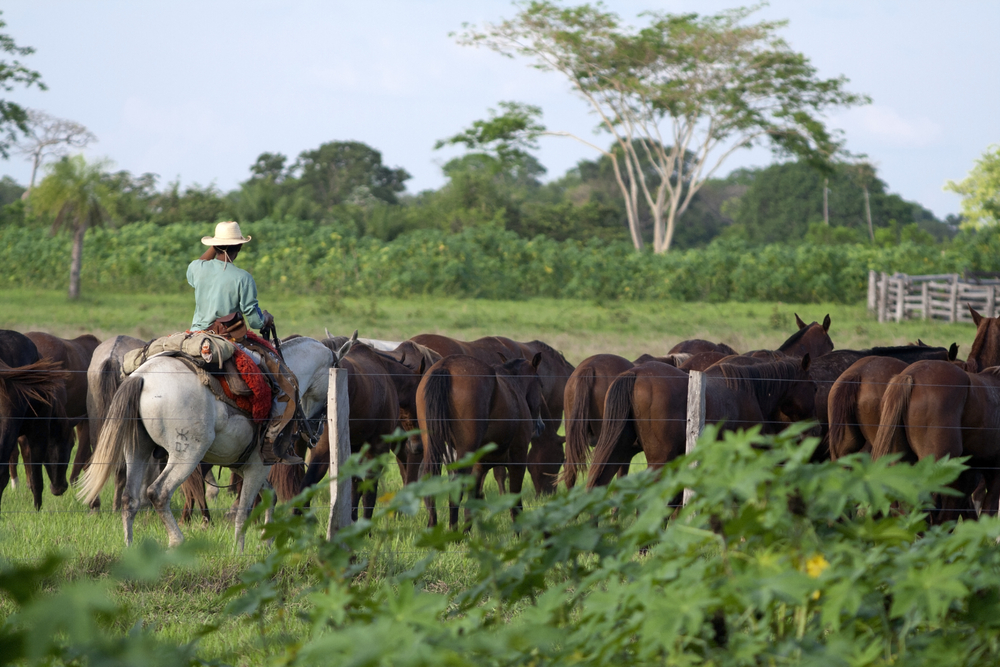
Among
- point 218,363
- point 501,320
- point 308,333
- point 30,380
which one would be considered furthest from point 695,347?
point 501,320

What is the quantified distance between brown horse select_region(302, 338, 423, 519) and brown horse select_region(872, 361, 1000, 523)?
12.0 ft

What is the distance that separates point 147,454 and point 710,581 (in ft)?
15.8

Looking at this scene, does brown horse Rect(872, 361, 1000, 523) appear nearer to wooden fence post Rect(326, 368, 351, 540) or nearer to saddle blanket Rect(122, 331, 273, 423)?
wooden fence post Rect(326, 368, 351, 540)

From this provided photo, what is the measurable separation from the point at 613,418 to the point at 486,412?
1.14 m

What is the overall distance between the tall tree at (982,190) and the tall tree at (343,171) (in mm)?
30658

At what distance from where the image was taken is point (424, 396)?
22.8ft

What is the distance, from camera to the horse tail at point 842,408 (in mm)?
6465

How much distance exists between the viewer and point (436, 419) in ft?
22.6

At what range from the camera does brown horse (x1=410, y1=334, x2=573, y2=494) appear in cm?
830

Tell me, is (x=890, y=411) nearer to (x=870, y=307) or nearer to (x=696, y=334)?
(x=696, y=334)

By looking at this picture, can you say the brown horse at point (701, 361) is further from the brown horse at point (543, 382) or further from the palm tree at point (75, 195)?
the palm tree at point (75, 195)

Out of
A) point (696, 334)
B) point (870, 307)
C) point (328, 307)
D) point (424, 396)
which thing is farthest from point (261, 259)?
point (424, 396)

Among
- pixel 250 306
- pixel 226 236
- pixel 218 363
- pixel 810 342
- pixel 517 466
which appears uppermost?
pixel 226 236

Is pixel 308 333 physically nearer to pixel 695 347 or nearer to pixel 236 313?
pixel 695 347
